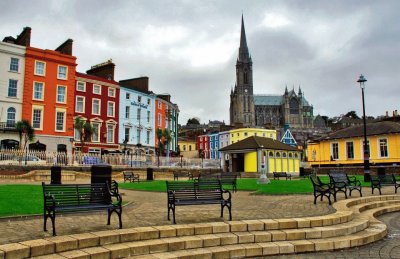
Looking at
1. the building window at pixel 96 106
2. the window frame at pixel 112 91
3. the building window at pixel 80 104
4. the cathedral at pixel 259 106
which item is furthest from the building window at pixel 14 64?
the cathedral at pixel 259 106

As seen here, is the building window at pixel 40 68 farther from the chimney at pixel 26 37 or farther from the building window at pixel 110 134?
the building window at pixel 110 134

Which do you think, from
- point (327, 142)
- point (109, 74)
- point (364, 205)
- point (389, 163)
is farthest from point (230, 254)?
point (109, 74)

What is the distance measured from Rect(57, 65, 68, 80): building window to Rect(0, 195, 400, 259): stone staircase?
120ft

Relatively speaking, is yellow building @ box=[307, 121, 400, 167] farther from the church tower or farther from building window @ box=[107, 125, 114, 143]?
the church tower

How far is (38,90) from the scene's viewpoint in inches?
1508

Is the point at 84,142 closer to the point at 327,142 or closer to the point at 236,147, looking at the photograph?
the point at 236,147

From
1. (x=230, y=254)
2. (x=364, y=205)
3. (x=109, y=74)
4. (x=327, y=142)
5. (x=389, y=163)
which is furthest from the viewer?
(x=109, y=74)

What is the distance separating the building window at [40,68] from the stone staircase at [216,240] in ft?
118

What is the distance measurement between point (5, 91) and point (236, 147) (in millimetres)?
24445

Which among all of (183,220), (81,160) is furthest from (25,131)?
(183,220)

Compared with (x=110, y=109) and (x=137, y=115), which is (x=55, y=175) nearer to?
(x=110, y=109)

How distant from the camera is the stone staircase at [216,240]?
5.94 metres

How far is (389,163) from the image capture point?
35.8m

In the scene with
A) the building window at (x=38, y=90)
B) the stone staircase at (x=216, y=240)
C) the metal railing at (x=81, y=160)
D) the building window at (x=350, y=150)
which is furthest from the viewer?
the building window at (x=350, y=150)
